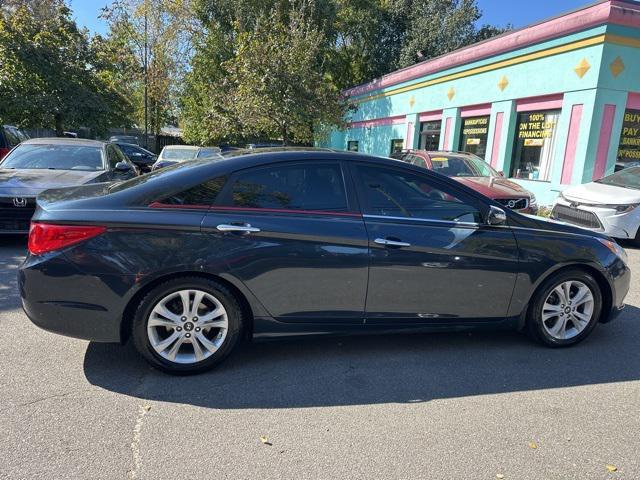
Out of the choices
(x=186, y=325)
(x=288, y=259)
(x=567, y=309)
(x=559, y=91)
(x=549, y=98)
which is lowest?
(x=186, y=325)

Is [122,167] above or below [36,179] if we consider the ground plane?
above

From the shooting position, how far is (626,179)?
920 centimetres

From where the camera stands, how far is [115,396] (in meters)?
3.15

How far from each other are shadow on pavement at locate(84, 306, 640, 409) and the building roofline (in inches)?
400

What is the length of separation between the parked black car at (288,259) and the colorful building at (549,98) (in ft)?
30.7

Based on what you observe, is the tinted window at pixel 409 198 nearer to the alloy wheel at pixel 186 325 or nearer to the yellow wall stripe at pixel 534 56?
the alloy wheel at pixel 186 325

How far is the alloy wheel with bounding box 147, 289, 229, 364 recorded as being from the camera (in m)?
3.34

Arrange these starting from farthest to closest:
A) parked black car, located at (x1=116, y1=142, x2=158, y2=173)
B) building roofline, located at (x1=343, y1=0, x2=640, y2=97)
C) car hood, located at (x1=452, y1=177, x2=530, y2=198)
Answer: parked black car, located at (x1=116, y1=142, x2=158, y2=173) < building roofline, located at (x1=343, y1=0, x2=640, y2=97) < car hood, located at (x1=452, y1=177, x2=530, y2=198)

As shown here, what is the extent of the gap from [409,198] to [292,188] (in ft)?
3.12

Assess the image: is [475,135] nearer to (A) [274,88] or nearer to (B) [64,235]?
(A) [274,88]

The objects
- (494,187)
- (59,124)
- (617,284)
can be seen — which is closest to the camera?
(617,284)

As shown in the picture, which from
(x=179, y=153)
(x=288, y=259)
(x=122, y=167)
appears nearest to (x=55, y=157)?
(x=122, y=167)

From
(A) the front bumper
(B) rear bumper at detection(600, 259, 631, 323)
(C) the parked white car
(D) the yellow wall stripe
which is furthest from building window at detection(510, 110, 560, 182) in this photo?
(B) rear bumper at detection(600, 259, 631, 323)

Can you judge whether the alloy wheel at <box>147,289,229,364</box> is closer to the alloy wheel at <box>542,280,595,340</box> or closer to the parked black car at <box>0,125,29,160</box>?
the alloy wheel at <box>542,280,595,340</box>
